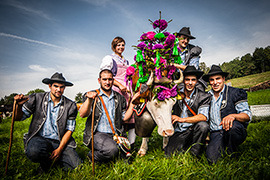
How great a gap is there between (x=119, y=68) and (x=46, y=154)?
8.41ft

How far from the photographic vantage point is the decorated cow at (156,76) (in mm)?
3020

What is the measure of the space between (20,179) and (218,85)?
4.42 m

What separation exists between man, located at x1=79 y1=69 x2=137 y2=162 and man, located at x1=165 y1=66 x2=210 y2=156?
4.03 feet

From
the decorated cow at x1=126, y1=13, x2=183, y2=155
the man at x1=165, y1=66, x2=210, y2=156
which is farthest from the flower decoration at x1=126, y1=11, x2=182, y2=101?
the man at x1=165, y1=66, x2=210, y2=156

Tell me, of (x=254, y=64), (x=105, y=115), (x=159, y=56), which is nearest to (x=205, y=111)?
(x=159, y=56)

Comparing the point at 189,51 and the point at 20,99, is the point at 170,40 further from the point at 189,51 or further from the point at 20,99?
the point at 20,99

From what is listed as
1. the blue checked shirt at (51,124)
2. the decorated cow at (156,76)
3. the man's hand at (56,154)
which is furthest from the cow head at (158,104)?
the man's hand at (56,154)

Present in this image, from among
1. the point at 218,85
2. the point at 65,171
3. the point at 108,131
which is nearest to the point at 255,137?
the point at 218,85

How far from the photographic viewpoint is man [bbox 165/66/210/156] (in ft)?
10.6

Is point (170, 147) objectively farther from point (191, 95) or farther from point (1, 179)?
point (1, 179)

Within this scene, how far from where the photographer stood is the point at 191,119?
323cm

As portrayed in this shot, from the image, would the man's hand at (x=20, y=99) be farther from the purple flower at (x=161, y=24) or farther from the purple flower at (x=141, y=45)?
the purple flower at (x=161, y=24)

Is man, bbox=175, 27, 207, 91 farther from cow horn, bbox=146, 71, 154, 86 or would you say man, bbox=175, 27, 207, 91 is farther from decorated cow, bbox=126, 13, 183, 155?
cow horn, bbox=146, 71, 154, 86

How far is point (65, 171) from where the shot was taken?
3031 mm
